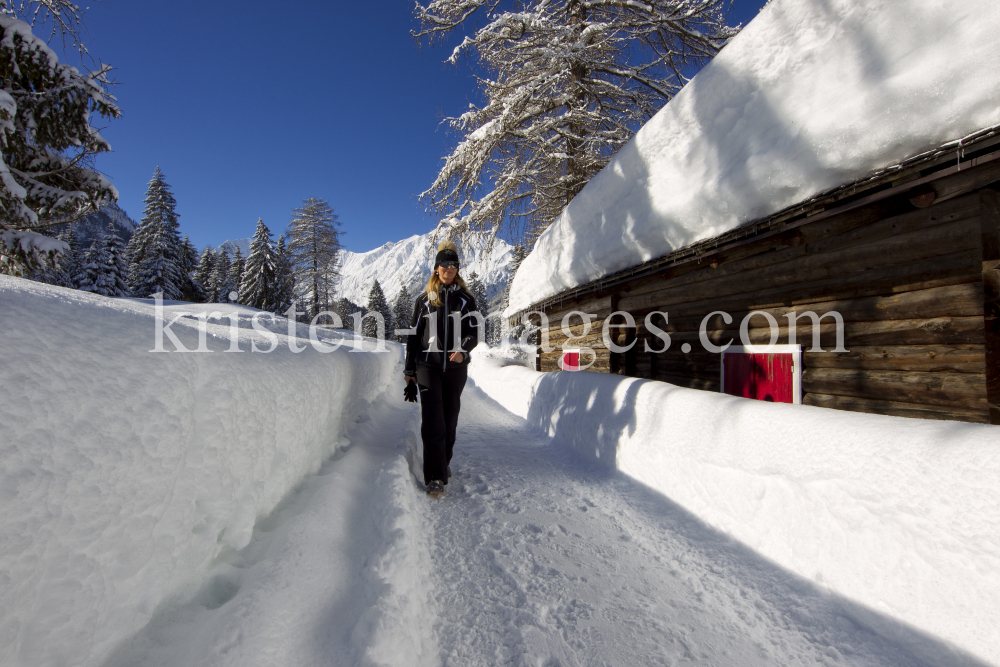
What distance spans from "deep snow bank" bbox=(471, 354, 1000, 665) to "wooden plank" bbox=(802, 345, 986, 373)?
1038mm

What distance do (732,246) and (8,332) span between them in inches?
179

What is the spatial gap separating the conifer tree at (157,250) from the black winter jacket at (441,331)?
30.0 meters

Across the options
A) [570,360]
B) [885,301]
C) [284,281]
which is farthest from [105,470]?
[284,281]

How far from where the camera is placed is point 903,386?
2879 mm

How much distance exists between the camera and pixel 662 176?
458 centimetres

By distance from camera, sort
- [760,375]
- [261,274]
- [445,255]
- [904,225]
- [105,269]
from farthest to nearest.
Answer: [261,274] < [105,269] < [760,375] < [445,255] < [904,225]

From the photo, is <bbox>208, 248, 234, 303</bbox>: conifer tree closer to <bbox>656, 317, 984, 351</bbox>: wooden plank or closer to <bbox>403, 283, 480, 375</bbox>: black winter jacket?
<bbox>403, 283, 480, 375</bbox>: black winter jacket

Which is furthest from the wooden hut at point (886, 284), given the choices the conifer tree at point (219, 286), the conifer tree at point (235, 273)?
the conifer tree at point (219, 286)

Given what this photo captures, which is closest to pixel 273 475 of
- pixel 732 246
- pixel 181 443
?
Result: pixel 181 443

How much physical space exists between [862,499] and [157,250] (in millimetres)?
34260

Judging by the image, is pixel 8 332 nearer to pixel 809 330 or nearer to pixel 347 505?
pixel 347 505

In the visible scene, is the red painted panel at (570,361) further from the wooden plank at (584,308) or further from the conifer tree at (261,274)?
the conifer tree at (261,274)

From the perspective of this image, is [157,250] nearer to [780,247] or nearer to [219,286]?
[219,286]

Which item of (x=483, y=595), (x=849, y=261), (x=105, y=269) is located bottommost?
(x=483, y=595)
